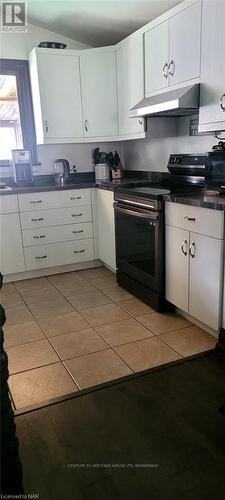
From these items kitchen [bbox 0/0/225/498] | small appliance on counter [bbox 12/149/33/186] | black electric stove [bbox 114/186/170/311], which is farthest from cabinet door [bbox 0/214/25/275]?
black electric stove [bbox 114/186/170/311]

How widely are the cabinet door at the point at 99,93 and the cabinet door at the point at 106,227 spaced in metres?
0.64

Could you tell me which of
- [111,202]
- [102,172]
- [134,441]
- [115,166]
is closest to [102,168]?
[102,172]

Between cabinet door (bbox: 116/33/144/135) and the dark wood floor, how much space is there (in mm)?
2256

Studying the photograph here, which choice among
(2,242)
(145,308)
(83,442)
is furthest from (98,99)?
(83,442)

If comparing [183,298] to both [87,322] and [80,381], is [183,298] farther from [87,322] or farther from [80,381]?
[80,381]

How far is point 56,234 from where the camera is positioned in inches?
142

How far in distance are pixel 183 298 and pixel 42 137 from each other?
2110mm

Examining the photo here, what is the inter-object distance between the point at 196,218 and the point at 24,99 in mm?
2438

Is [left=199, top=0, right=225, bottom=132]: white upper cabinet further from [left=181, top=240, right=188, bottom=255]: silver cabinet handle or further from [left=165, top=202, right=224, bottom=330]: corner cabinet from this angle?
[left=181, top=240, right=188, bottom=255]: silver cabinet handle

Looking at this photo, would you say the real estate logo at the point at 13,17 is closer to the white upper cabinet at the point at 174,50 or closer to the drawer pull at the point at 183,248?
the white upper cabinet at the point at 174,50

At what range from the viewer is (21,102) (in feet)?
12.3

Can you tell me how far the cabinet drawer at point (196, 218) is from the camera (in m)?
2.05

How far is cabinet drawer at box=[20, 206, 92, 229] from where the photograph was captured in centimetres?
346

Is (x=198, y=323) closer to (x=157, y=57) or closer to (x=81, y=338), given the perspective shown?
(x=81, y=338)
